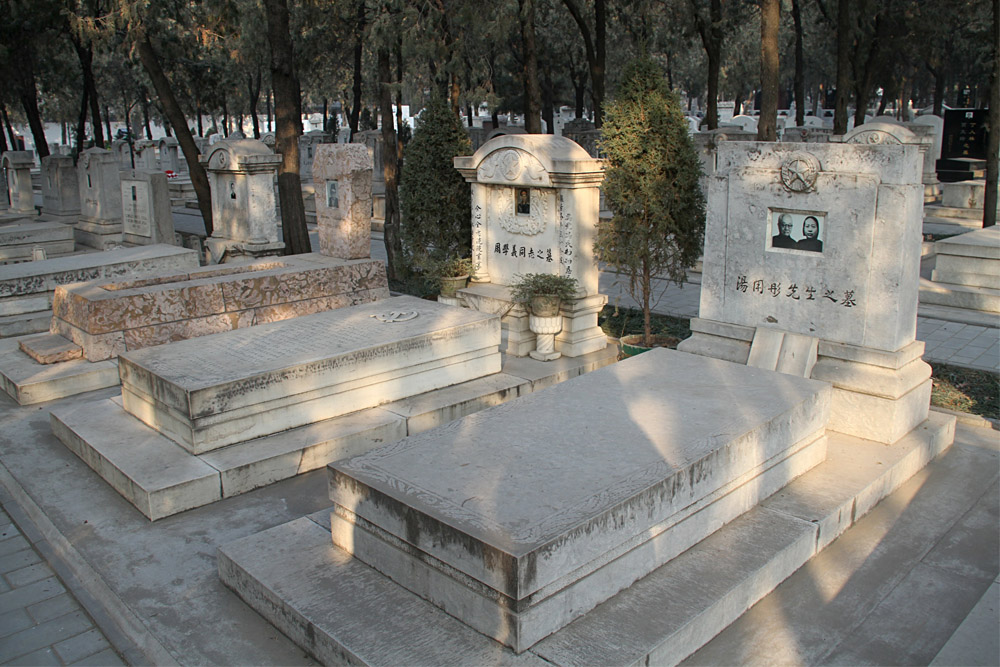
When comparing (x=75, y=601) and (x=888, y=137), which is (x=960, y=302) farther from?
(x=75, y=601)

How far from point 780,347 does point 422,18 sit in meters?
9.65

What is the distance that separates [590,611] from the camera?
4184 mm

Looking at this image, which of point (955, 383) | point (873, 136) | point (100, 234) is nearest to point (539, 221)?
point (955, 383)

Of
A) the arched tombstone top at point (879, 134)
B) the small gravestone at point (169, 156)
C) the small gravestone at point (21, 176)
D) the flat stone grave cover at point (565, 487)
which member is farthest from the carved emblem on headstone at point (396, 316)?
the small gravestone at point (169, 156)

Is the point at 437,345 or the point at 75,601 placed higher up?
the point at 437,345

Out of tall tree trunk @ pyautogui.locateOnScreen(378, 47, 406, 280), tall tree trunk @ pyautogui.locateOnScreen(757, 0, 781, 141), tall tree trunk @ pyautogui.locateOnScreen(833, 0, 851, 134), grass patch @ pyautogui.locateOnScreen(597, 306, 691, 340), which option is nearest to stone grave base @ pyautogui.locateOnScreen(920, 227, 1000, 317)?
tall tree trunk @ pyautogui.locateOnScreen(757, 0, 781, 141)

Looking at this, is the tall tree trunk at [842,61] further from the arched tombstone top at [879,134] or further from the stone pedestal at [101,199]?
the stone pedestal at [101,199]

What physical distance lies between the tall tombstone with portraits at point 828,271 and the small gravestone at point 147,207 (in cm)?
1079

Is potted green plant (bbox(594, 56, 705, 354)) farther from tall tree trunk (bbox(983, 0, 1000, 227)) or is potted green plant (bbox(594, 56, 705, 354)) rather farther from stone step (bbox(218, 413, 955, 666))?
tall tree trunk (bbox(983, 0, 1000, 227))

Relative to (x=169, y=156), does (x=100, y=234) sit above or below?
below

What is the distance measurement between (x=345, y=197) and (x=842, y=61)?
14.2 metres

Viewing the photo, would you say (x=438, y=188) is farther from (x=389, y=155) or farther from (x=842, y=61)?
(x=842, y=61)

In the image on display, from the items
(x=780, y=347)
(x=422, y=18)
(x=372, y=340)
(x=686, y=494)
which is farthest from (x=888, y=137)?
(x=686, y=494)

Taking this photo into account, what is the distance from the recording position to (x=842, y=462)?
598 centimetres
